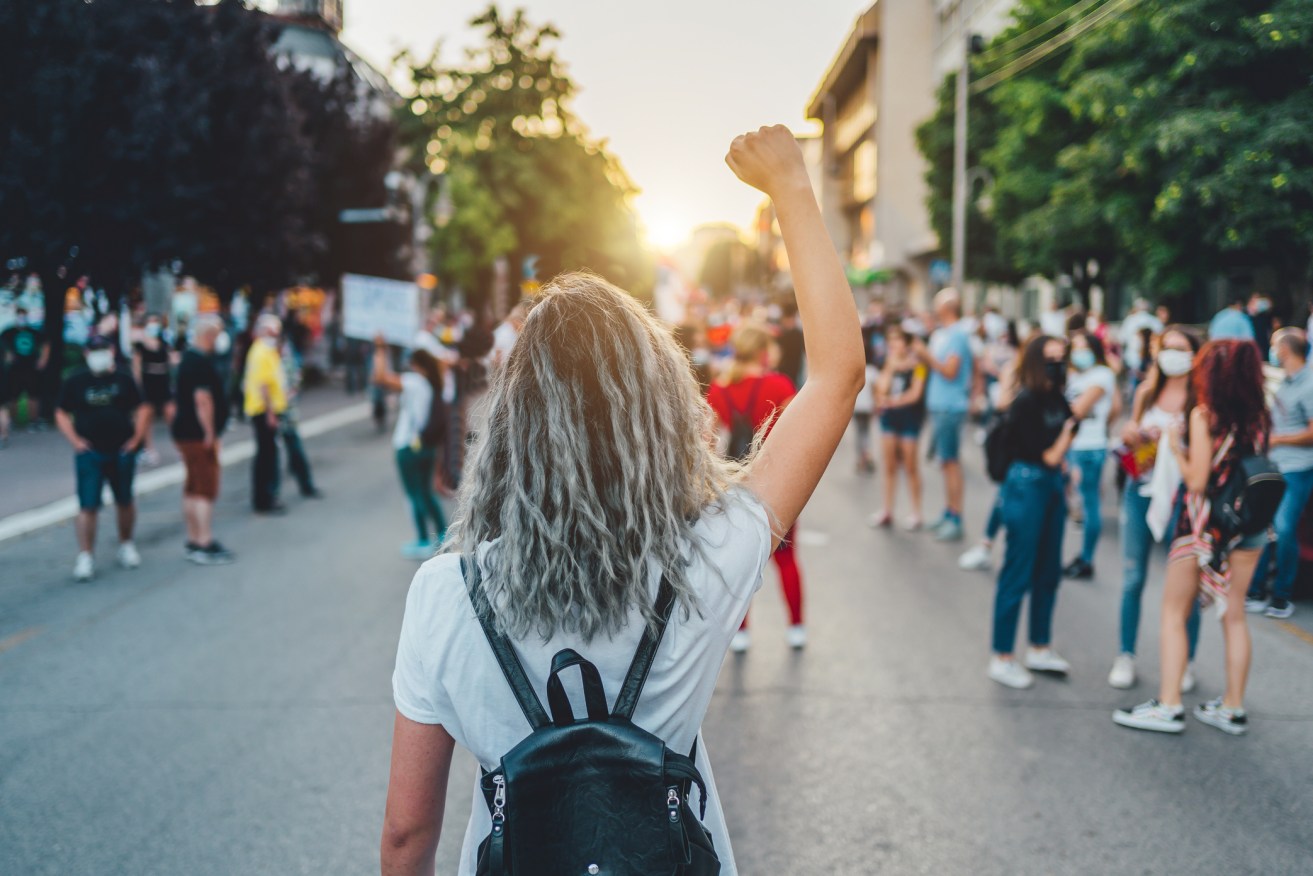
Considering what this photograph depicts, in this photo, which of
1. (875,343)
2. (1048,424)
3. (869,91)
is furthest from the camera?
(869,91)

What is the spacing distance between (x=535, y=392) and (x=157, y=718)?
4.38 meters

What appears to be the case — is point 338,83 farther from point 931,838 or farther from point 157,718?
point 931,838

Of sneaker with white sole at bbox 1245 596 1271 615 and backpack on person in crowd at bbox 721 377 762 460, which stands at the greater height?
backpack on person in crowd at bbox 721 377 762 460

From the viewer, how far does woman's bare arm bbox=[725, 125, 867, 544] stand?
5.43 feet

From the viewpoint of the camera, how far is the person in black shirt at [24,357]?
52.7 ft

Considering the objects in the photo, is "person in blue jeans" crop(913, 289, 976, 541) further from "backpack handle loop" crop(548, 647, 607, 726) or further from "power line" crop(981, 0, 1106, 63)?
"power line" crop(981, 0, 1106, 63)

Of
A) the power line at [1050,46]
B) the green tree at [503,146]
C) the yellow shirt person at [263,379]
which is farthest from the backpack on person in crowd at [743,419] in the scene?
the green tree at [503,146]

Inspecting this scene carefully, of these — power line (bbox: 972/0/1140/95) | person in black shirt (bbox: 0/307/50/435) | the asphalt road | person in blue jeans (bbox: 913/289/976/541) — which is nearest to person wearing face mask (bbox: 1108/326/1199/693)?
the asphalt road

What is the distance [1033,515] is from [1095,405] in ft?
8.21

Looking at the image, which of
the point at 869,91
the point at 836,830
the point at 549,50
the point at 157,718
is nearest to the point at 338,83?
the point at 549,50

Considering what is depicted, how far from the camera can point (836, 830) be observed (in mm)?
3832

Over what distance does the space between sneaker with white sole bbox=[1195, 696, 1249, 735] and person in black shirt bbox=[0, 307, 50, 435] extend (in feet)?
53.2

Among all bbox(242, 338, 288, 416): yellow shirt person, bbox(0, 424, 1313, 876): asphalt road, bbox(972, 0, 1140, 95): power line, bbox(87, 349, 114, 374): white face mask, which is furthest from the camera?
bbox(972, 0, 1140, 95): power line

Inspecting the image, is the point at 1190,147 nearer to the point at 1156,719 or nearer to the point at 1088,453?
the point at 1088,453
